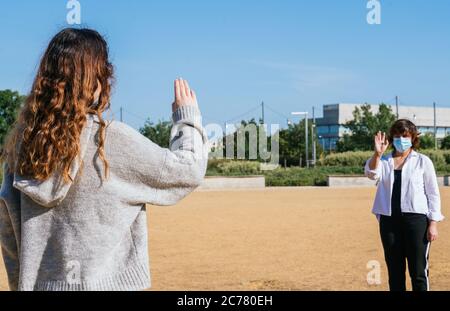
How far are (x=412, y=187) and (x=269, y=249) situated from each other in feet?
19.1

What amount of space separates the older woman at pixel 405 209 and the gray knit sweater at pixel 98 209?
149 inches

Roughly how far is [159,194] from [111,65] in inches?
19.6

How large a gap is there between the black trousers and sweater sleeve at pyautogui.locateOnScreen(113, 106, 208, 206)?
3750mm

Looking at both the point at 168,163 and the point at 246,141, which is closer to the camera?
the point at 168,163

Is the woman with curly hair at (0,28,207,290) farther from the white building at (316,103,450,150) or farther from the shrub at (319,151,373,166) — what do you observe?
the white building at (316,103,450,150)

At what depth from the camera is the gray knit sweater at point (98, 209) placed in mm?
2266

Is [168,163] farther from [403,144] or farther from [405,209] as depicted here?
[403,144]

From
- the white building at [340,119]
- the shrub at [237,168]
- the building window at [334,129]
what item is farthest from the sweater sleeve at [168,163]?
the building window at [334,129]

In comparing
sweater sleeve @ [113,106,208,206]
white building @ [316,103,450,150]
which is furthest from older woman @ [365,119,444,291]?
white building @ [316,103,450,150]

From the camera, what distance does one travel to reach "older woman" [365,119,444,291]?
576 cm

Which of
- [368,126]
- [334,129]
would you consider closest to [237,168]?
[368,126]

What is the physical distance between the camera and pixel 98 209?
7.49 ft

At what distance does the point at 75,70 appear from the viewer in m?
2.30

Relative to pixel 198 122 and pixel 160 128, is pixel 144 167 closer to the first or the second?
pixel 198 122
